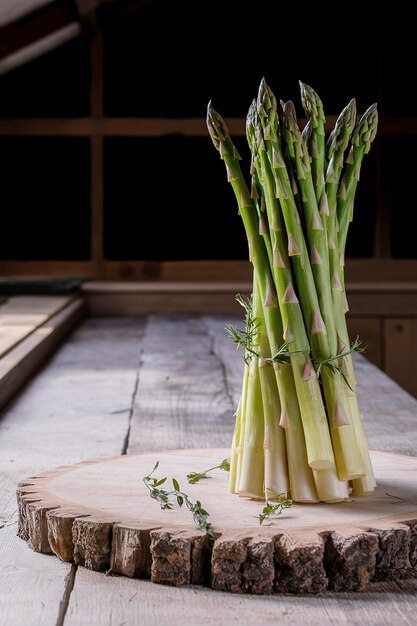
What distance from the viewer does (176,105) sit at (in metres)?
5.69

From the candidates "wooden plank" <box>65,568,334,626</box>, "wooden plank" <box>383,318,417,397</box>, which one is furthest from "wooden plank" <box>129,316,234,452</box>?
"wooden plank" <box>383,318,417,397</box>

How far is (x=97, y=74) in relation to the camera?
5656mm

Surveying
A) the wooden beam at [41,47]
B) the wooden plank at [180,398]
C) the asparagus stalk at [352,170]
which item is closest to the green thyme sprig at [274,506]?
the asparagus stalk at [352,170]

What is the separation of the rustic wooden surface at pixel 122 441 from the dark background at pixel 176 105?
45.0 inches

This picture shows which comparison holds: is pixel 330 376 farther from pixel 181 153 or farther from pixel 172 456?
pixel 181 153

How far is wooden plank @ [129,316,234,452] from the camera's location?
2092mm

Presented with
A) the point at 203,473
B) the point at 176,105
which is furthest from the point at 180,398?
the point at 176,105

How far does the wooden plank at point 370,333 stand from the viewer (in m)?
4.84

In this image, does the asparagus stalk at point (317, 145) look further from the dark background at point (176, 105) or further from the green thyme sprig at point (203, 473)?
the dark background at point (176, 105)

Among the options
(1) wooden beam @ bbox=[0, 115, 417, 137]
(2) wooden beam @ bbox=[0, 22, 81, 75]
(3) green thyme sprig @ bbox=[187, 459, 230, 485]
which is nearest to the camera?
(3) green thyme sprig @ bbox=[187, 459, 230, 485]

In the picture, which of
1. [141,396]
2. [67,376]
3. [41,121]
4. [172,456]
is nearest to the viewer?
[172,456]

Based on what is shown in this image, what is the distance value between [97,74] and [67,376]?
309 centimetres

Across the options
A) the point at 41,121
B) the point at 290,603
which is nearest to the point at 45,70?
the point at 41,121

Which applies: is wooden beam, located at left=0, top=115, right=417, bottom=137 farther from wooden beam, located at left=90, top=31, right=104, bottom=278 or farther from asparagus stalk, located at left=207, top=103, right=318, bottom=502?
asparagus stalk, located at left=207, top=103, right=318, bottom=502
